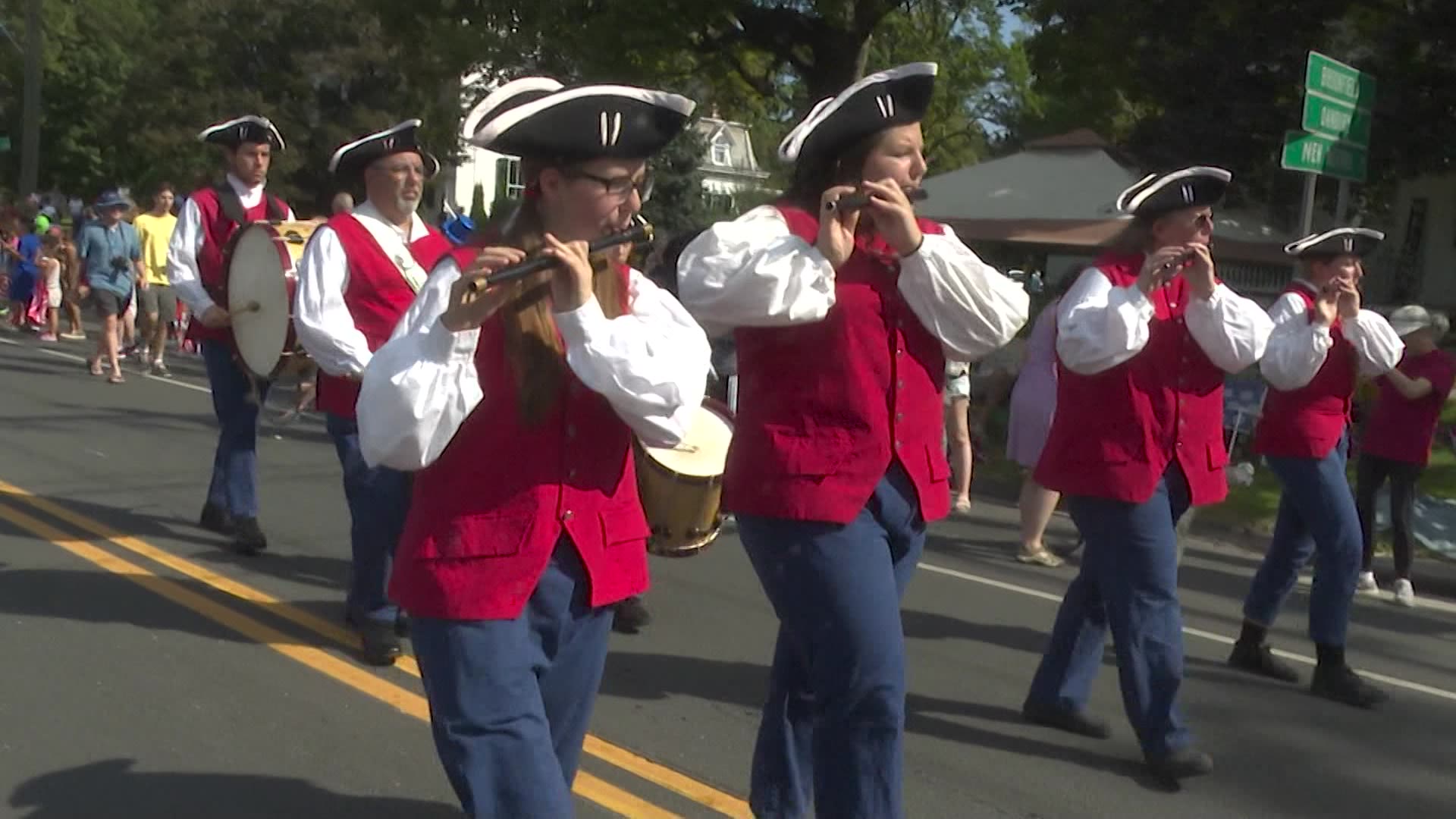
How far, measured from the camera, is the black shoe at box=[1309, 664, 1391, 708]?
6.28 meters

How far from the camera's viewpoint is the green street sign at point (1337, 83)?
1073 centimetres

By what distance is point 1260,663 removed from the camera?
665 cm

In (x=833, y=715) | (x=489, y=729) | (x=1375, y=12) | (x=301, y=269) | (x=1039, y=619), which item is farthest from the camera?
(x=1375, y=12)

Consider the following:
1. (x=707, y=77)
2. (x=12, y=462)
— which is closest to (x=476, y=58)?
(x=707, y=77)

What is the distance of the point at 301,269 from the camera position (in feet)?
18.7

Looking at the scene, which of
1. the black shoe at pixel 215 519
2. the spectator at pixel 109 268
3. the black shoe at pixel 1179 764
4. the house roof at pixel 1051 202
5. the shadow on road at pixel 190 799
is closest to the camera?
the shadow on road at pixel 190 799

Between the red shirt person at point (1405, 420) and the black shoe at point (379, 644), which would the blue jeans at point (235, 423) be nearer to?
the black shoe at point (379, 644)

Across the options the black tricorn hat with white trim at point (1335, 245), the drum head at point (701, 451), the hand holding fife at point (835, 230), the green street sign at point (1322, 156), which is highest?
the green street sign at point (1322, 156)

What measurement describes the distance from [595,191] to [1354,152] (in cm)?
946

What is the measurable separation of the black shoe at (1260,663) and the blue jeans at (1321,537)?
0.30 meters

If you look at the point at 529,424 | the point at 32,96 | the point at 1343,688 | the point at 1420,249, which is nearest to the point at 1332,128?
the point at 1343,688

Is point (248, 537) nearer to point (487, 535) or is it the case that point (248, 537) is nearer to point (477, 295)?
point (487, 535)

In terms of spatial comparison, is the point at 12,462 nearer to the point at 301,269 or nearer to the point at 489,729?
the point at 301,269

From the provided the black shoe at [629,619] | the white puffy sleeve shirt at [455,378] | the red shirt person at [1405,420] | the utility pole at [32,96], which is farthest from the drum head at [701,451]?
the utility pole at [32,96]
